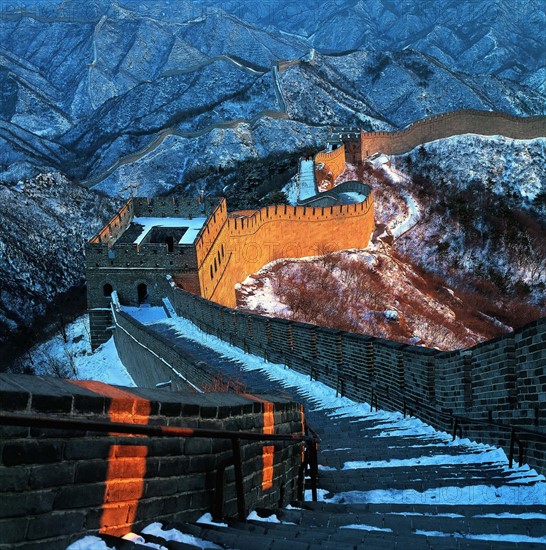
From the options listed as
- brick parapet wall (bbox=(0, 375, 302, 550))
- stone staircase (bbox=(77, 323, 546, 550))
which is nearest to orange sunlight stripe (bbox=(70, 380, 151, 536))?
brick parapet wall (bbox=(0, 375, 302, 550))

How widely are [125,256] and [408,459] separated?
67.8ft

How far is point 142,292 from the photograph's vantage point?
2644 centimetres

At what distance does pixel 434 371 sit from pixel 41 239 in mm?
47663

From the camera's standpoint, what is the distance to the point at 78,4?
178375mm

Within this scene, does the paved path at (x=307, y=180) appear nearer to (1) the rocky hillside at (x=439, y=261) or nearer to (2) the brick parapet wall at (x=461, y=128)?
(1) the rocky hillside at (x=439, y=261)

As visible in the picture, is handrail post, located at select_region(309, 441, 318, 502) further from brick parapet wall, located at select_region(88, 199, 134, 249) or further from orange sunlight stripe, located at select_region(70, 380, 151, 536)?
brick parapet wall, located at select_region(88, 199, 134, 249)

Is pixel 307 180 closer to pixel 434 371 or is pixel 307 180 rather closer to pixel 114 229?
pixel 114 229

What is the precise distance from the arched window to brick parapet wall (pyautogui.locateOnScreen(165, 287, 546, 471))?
1074 centimetres

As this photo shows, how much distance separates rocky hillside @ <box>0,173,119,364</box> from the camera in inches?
1740

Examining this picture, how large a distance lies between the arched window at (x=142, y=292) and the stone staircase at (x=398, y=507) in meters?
18.9

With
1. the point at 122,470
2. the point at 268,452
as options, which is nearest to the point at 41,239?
the point at 268,452

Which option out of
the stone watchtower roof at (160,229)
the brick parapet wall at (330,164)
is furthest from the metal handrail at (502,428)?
the brick parapet wall at (330,164)

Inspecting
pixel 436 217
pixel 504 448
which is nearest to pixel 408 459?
pixel 504 448

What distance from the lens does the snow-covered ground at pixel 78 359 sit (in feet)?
80.7
